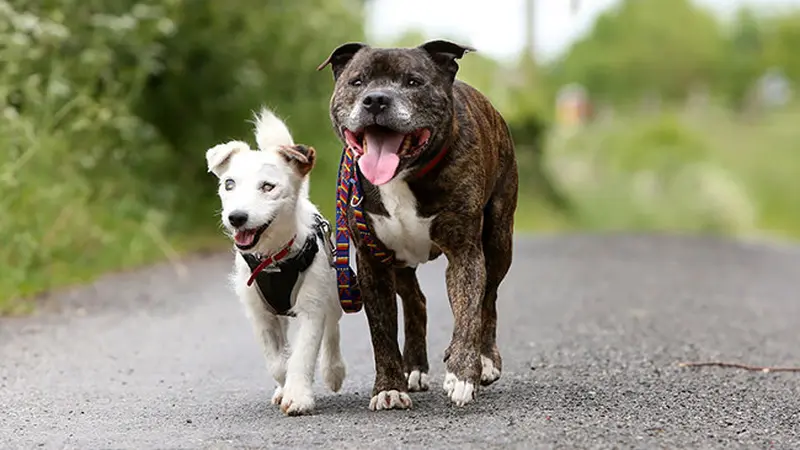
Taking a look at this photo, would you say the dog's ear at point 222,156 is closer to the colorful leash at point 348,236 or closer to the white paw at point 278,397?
the colorful leash at point 348,236

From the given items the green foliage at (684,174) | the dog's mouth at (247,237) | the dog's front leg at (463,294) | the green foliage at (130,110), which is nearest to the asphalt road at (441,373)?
the dog's front leg at (463,294)

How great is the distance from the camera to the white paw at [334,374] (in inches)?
267

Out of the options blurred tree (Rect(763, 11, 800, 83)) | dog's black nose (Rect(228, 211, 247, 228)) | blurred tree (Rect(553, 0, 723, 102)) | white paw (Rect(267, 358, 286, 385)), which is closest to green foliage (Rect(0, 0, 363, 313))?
white paw (Rect(267, 358, 286, 385))

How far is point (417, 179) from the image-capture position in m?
6.16

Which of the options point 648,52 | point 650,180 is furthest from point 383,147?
point 648,52

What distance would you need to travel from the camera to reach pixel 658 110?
3184cm

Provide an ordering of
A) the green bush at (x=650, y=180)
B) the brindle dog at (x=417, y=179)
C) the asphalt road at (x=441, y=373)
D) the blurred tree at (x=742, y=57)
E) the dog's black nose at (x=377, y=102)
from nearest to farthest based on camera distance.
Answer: the asphalt road at (x=441, y=373)
the dog's black nose at (x=377, y=102)
the brindle dog at (x=417, y=179)
the green bush at (x=650, y=180)
the blurred tree at (x=742, y=57)

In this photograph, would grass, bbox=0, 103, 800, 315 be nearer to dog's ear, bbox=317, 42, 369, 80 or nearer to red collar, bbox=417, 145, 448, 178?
dog's ear, bbox=317, 42, 369, 80

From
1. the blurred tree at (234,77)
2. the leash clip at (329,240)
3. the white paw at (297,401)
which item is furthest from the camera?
the blurred tree at (234,77)

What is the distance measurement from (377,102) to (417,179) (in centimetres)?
52

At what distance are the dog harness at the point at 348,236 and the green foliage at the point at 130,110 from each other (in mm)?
4758

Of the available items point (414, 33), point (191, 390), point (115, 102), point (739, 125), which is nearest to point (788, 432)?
point (191, 390)

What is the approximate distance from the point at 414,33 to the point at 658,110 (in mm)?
10857

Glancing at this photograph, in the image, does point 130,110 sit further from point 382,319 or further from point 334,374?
point 382,319
